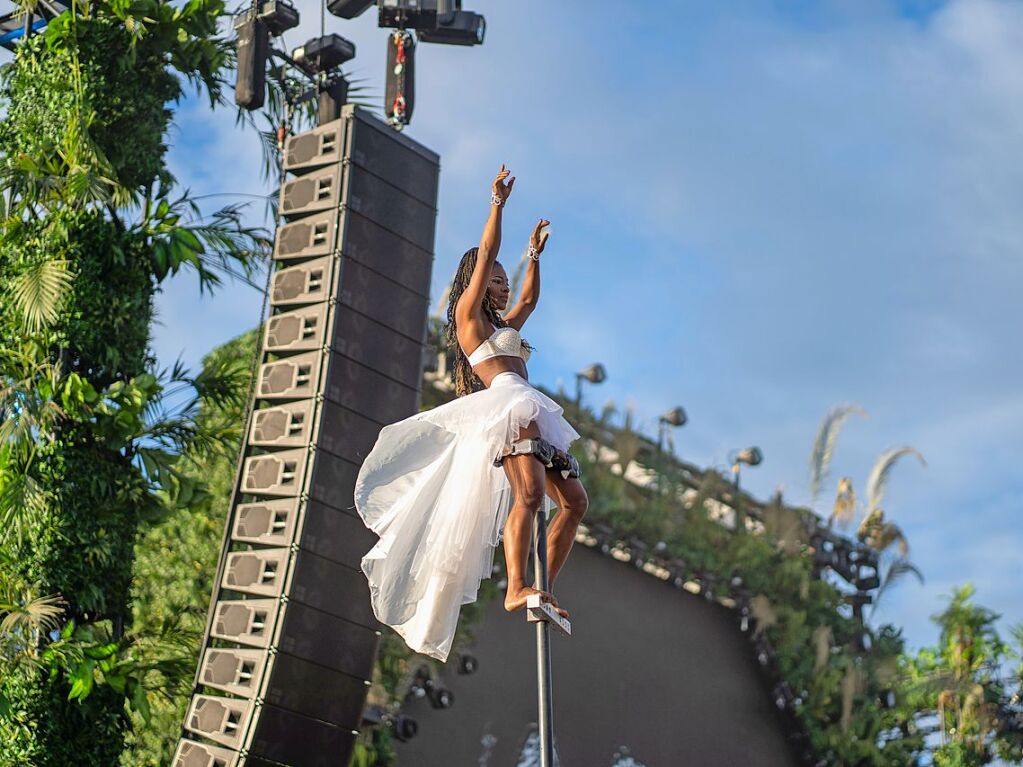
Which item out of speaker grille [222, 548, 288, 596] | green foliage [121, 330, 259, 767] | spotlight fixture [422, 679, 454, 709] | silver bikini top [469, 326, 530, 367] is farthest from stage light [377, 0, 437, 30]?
spotlight fixture [422, 679, 454, 709]

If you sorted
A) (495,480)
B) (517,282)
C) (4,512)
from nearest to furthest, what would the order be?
(495,480) < (4,512) < (517,282)

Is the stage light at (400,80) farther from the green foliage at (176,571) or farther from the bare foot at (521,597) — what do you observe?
the bare foot at (521,597)

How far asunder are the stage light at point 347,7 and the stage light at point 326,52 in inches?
19.2

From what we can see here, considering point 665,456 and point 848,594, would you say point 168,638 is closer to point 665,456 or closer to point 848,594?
point 665,456

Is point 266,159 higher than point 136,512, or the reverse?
point 266,159

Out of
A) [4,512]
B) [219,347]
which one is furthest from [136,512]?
[219,347]

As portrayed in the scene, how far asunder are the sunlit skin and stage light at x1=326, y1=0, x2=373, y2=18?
609 centimetres

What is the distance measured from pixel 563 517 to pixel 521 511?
250 mm

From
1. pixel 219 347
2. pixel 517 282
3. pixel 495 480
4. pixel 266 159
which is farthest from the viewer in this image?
pixel 219 347

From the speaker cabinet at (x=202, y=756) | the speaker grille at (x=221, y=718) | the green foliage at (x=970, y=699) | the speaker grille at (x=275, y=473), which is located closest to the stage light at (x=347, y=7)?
the speaker grille at (x=275, y=473)

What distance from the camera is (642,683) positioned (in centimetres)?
1733

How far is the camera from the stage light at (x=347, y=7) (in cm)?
1080

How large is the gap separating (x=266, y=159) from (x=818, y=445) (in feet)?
35.1

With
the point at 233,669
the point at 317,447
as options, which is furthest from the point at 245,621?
the point at 317,447
